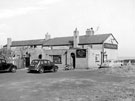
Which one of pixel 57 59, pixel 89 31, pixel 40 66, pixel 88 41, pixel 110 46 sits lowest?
pixel 40 66

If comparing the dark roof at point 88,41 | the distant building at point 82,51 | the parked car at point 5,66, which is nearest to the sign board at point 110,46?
the distant building at point 82,51

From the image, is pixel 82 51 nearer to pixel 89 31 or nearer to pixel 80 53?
pixel 80 53

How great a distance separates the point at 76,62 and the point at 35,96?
25570 millimetres

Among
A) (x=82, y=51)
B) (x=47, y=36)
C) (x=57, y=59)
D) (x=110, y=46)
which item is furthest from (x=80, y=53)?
(x=47, y=36)

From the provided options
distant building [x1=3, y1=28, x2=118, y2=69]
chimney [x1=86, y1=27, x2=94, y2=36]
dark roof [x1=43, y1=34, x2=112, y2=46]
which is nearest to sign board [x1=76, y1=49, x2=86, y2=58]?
distant building [x1=3, y1=28, x2=118, y2=69]

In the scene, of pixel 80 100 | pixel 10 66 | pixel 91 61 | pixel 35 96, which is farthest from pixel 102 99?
pixel 91 61

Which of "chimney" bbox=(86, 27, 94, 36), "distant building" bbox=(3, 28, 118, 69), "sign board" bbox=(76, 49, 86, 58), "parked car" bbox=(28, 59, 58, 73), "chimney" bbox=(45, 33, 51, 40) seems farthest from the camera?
"chimney" bbox=(45, 33, 51, 40)

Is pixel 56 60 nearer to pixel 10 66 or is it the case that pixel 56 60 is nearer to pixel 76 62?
pixel 76 62

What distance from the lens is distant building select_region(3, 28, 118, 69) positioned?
34.9m

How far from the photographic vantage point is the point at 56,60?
38.5 metres

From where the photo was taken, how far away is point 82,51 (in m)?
34.8

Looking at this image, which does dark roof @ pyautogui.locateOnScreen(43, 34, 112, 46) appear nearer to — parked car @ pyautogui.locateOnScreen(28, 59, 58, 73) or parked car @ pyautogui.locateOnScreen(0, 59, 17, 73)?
parked car @ pyautogui.locateOnScreen(28, 59, 58, 73)

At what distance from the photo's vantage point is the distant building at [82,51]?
34862 mm

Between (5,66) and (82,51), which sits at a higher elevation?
(82,51)
